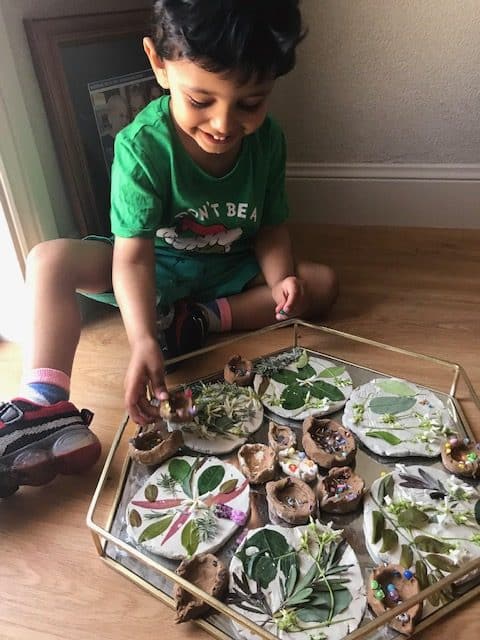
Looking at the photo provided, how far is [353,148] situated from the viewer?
1.19 meters

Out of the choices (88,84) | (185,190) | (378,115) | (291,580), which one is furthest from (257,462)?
(378,115)

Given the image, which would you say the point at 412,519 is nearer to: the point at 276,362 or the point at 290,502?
the point at 290,502

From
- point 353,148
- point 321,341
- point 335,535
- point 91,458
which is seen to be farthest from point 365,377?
point 353,148

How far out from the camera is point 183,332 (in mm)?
886

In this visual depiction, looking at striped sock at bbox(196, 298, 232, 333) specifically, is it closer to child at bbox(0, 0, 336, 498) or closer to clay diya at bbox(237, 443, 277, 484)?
child at bbox(0, 0, 336, 498)

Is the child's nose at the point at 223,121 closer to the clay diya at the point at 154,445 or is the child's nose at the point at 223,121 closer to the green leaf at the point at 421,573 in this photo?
the clay diya at the point at 154,445

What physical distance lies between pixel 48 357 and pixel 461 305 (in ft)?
2.03

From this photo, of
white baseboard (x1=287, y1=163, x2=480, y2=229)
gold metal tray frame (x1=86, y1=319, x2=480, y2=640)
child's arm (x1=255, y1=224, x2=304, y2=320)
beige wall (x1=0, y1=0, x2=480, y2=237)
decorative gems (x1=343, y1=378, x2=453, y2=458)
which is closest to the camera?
gold metal tray frame (x1=86, y1=319, x2=480, y2=640)

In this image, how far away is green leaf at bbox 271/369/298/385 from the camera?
2.65ft

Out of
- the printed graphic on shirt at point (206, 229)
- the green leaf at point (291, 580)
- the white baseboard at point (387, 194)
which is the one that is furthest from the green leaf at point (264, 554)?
the white baseboard at point (387, 194)

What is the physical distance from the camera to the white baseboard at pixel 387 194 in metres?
1.17

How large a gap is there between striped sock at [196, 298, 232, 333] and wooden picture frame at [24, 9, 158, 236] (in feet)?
0.70

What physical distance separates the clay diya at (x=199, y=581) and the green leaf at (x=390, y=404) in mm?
273

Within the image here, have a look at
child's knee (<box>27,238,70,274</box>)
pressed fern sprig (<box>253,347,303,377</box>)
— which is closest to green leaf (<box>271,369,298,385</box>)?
pressed fern sprig (<box>253,347,303,377</box>)
